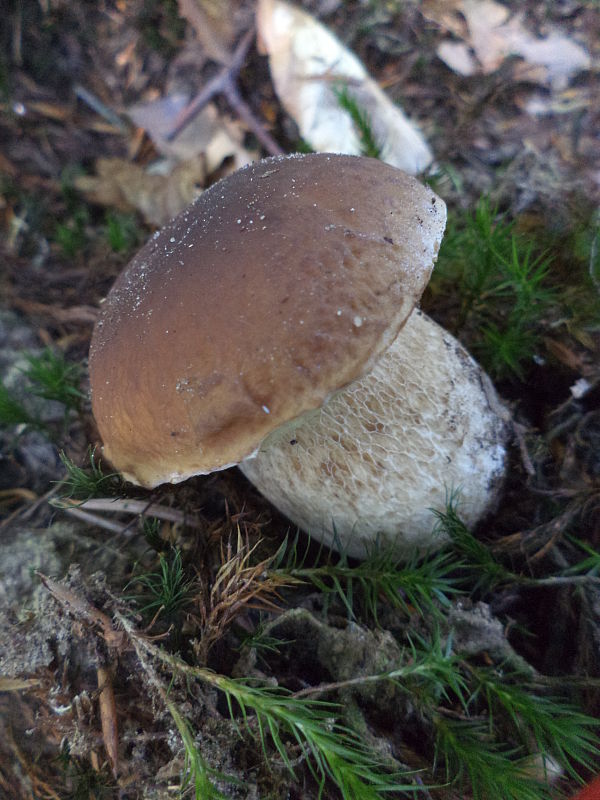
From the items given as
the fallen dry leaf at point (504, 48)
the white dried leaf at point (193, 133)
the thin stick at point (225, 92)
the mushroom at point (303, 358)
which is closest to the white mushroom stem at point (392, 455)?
the mushroom at point (303, 358)

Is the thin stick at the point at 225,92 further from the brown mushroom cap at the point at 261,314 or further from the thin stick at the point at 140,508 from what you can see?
the thin stick at the point at 140,508

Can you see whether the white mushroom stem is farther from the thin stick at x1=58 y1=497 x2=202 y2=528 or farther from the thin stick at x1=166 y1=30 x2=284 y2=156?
the thin stick at x1=166 y1=30 x2=284 y2=156

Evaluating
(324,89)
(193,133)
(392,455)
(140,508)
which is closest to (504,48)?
(324,89)

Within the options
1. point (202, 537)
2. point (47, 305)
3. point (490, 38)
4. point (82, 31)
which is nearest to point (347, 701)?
point (202, 537)

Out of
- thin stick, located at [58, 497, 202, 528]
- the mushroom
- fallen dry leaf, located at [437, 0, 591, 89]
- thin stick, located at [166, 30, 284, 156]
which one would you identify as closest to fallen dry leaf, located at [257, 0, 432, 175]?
thin stick, located at [166, 30, 284, 156]

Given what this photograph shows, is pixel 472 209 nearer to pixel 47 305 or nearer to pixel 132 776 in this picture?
pixel 47 305

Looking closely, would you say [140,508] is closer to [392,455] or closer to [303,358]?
[392,455]
